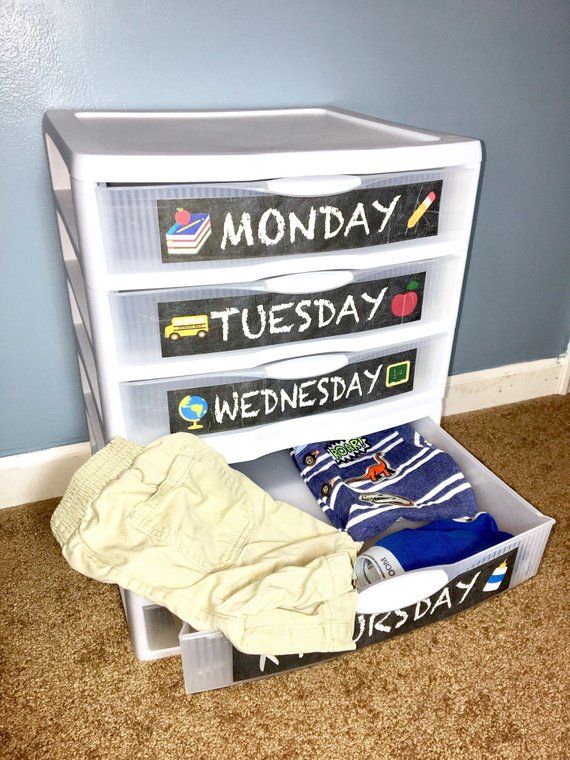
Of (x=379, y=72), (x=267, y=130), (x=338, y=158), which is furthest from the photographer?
(x=379, y=72)

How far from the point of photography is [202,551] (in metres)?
0.73

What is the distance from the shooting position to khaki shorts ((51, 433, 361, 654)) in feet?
2.21

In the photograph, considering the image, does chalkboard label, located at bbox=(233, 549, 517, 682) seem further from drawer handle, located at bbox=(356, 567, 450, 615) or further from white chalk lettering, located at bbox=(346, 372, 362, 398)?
white chalk lettering, located at bbox=(346, 372, 362, 398)

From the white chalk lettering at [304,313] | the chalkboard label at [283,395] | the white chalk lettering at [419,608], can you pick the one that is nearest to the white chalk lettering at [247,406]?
the chalkboard label at [283,395]

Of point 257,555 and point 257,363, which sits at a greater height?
point 257,363

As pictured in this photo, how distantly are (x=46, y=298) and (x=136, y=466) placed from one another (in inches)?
18.2

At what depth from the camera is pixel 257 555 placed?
0.75 m

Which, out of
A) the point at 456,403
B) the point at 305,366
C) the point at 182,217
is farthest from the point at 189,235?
the point at 456,403

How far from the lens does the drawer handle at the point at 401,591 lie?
71 centimetres

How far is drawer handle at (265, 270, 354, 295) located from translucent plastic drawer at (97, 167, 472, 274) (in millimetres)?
26

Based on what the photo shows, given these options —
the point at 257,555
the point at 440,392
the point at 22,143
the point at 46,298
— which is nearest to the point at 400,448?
the point at 440,392

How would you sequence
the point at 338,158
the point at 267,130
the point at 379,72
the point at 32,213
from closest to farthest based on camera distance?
the point at 338,158, the point at 267,130, the point at 32,213, the point at 379,72

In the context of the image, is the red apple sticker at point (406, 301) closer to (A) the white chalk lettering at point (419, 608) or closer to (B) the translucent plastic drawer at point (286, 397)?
(B) the translucent plastic drawer at point (286, 397)

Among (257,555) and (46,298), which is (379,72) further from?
(257,555)
